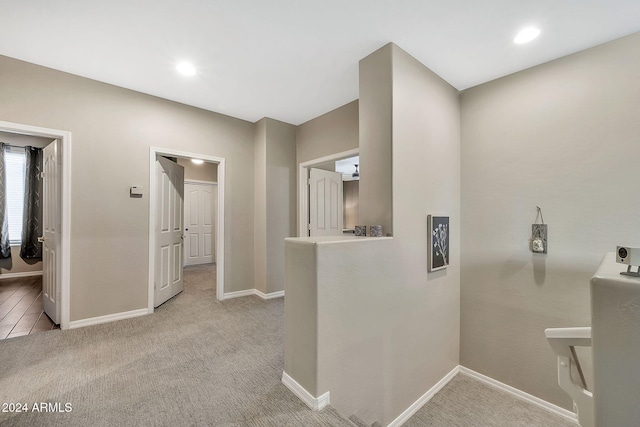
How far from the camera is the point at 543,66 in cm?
231

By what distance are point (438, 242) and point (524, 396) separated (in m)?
1.59

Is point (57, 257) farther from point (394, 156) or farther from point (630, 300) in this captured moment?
point (630, 300)

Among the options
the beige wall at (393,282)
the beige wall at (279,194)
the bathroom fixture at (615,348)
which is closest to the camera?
the bathroom fixture at (615,348)

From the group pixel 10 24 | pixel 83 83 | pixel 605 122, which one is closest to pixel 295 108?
pixel 83 83

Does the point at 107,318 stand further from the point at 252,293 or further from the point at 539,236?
the point at 539,236

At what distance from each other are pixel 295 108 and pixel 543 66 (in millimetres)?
2601

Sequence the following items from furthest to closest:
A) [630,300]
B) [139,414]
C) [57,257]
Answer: [57,257] → [139,414] → [630,300]

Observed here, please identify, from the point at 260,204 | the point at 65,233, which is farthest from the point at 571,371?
the point at 65,233

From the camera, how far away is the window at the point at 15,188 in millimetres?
4637

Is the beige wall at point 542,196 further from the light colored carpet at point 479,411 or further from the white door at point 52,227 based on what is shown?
the white door at point 52,227

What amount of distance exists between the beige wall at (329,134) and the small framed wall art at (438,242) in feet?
4.47

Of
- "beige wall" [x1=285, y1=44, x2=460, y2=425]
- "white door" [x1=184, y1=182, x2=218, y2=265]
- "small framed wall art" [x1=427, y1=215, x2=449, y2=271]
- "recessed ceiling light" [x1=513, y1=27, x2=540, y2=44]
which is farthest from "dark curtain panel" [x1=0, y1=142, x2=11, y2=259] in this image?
"recessed ceiling light" [x1=513, y1=27, x2=540, y2=44]

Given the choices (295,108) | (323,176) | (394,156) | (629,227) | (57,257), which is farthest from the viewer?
(323,176)

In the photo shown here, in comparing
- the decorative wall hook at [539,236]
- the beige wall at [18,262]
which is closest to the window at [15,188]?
the beige wall at [18,262]
